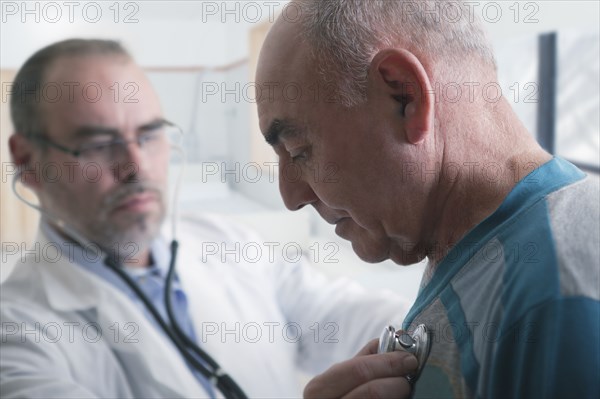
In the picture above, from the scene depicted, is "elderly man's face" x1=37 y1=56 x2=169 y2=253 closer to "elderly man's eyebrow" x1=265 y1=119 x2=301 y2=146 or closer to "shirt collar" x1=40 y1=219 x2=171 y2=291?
"shirt collar" x1=40 y1=219 x2=171 y2=291

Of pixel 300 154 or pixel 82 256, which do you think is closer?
pixel 300 154

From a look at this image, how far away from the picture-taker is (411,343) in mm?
488

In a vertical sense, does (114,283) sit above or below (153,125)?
below

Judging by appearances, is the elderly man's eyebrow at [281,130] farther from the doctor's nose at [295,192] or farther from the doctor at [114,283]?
the doctor at [114,283]

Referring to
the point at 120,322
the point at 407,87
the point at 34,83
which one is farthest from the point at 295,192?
the point at 34,83

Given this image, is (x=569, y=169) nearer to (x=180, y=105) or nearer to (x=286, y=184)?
(x=286, y=184)

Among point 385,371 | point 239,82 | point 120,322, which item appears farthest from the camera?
point 239,82

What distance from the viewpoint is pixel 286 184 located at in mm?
583

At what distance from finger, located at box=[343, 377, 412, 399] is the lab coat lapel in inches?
22.6

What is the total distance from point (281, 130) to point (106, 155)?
1.96 ft

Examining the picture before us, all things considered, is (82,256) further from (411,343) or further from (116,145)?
(411,343)

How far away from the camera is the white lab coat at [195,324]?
3.05 ft

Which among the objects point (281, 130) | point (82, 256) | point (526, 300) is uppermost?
point (281, 130)

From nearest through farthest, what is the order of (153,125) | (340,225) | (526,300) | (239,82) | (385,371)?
(526,300)
(385,371)
(340,225)
(153,125)
(239,82)
